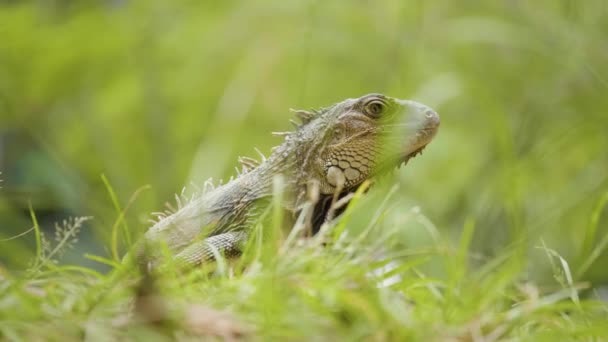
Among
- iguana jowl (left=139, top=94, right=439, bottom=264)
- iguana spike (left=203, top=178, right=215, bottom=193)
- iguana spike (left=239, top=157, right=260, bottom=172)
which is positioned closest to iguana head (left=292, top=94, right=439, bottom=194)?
iguana jowl (left=139, top=94, right=439, bottom=264)

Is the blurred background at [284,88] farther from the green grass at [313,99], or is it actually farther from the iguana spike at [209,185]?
the iguana spike at [209,185]

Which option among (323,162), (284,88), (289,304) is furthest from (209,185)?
(284,88)

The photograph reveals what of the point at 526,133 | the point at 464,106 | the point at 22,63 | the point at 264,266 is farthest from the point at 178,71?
the point at 264,266

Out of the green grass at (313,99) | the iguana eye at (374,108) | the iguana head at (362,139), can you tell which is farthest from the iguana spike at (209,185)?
the iguana eye at (374,108)

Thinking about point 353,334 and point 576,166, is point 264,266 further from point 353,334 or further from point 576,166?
point 576,166

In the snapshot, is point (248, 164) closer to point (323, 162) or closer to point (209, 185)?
point (209, 185)

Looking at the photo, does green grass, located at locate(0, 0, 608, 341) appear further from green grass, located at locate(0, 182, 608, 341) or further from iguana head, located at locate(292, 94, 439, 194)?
green grass, located at locate(0, 182, 608, 341)

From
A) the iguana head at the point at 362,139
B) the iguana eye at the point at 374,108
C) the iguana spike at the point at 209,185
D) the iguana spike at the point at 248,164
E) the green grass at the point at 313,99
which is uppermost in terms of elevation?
the iguana eye at the point at 374,108
